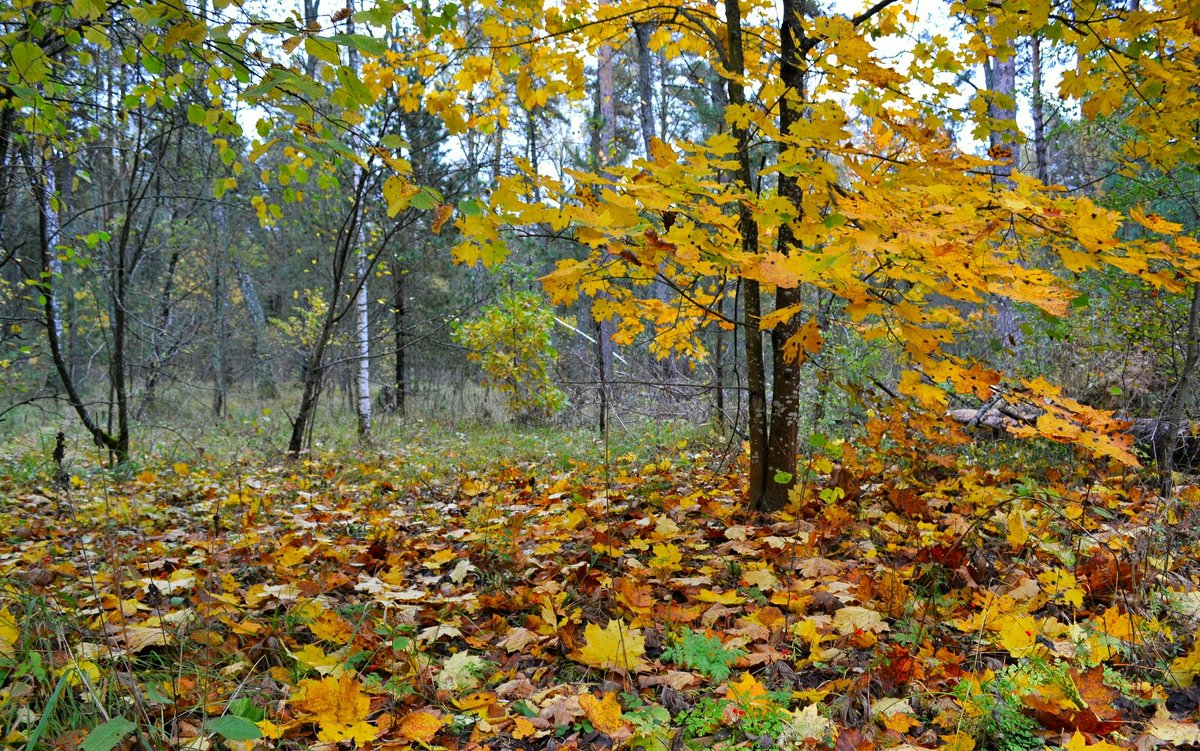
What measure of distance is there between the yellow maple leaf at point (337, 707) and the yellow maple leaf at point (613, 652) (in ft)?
2.03

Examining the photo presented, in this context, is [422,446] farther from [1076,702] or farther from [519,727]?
[1076,702]

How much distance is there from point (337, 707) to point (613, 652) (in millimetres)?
749

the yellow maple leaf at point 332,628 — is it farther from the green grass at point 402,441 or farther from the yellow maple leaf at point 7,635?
the green grass at point 402,441

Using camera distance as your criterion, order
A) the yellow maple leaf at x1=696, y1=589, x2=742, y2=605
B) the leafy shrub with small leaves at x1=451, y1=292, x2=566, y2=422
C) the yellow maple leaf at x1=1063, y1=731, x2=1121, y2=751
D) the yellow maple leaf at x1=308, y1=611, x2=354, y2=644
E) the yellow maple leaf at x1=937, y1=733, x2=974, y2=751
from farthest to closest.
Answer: the leafy shrub with small leaves at x1=451, y1=292, x2=566, y2=422
the yellow maple leaf at x1=696, y1=589, x2=742, y2=605
the yellow maple leaf at x1=308, y1=611, x2=354, y2=644
the yellow maple leaf at x1=937, y1=733, x2=974, y2=751
the yellow maple leaf at x1=1063, y1=731, x2=1121, y2=751

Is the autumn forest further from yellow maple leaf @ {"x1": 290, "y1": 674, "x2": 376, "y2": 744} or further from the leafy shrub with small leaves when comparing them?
the leafy shrub with small leaves

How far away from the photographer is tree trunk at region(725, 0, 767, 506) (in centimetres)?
299

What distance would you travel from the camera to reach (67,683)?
5.05 ft

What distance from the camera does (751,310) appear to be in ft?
10.0

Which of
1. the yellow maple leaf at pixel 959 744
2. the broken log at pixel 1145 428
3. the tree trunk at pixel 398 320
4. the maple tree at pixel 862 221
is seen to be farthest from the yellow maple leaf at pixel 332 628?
the tree trunk at pixel 398 320

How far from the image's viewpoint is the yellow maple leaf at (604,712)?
5.06 ft

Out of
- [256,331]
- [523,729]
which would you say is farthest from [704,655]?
[256,331]

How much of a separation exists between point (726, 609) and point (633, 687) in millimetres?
562

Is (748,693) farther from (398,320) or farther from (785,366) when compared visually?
(398,320)

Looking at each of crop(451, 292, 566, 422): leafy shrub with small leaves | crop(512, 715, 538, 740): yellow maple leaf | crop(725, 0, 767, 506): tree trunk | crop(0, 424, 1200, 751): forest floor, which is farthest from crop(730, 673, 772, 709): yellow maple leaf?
crop(451, 292, 566, 422): leafy shrub with small leaves
